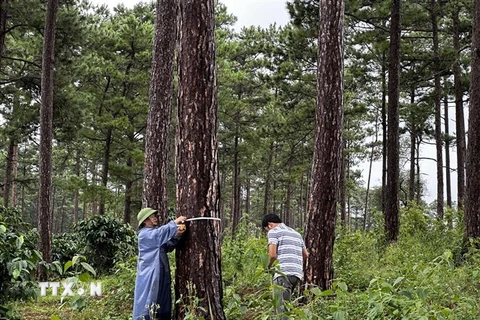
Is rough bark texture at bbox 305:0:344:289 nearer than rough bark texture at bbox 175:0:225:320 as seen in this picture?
No

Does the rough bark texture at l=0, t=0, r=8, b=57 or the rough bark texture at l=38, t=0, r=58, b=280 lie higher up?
the rough bark texture at l=0, t=0, r=8, b=57

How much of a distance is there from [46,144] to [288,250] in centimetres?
827

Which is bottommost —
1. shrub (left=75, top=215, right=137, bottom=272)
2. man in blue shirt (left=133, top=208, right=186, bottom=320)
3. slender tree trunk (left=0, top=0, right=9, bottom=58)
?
shrub (left=75, top=215, right=137, bottom=272)

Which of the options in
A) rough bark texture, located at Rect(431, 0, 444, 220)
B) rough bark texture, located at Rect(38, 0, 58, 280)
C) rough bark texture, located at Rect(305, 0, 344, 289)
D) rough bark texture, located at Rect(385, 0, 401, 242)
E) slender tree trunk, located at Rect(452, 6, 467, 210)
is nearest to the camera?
rough bark texture, located at Rect(305, 0, 344, 289)

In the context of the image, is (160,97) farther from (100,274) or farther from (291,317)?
(291,317)

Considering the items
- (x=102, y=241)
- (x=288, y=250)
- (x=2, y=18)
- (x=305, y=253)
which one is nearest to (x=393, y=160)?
(x=305, y=253)

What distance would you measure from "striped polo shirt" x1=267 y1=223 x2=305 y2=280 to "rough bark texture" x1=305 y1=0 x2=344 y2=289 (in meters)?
0.69

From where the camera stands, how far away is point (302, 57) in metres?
21.4

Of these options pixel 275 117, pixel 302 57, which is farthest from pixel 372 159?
pixel 302 57

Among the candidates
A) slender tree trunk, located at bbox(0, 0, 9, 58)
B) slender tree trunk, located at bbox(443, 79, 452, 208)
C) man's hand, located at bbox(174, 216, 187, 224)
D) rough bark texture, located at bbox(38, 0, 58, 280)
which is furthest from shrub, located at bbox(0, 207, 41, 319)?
slender tree trunk, located at bbox(443, 79, 452, 208)

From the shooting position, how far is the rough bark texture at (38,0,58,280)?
12039 mm

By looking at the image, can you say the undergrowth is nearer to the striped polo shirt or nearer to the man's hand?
the striped polo shirt

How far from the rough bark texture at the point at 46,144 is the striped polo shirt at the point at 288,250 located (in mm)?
7835

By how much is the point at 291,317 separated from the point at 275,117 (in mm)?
→ 25504
